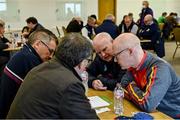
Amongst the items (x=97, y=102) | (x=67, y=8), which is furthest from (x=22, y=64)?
(x=67, y=8)

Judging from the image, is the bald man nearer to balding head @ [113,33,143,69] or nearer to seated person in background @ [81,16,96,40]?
balding head @ [113,33,143,69]

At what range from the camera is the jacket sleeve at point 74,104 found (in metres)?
1.29

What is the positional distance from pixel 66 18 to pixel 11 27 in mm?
2194

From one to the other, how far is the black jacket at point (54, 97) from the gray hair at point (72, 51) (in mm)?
41

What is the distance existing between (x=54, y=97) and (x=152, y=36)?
19.1ft

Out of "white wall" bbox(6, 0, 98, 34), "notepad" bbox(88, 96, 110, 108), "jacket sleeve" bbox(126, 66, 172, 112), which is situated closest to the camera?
"jacket sleeve" bbox(126, 66, 172, 112)

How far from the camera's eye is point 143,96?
1930 mm

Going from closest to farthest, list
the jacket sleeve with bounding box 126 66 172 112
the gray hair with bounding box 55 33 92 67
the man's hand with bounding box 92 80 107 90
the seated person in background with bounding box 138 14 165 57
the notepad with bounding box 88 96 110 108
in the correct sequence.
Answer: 1. the gray hair with bounding box 55 33 92 67
2. the jacket sleeve with bounding box 126 66 172 112
3. the notepad with bounding box 88 96 110 108
4. the man's hand with bounding box 92 80 107 90
5. the seated person in background with bounding box 138 14 165 57

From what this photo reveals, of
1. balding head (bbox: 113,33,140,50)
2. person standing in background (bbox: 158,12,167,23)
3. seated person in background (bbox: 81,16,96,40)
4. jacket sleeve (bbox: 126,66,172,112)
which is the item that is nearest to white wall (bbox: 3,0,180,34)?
person standing in background (bbox: 158,12,167,23)

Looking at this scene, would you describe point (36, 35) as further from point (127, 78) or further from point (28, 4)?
point (28, 4)

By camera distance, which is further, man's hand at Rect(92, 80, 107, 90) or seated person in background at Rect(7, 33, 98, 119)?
man's hand at Rect(92, 80, 107, 90)

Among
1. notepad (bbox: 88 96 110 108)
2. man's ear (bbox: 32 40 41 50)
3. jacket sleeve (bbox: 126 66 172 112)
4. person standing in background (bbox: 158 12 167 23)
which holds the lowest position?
notepad (bbox: 88 96 110 108)

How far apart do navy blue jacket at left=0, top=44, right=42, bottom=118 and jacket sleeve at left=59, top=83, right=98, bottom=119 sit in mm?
955

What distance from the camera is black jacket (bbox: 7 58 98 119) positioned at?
1297mm
